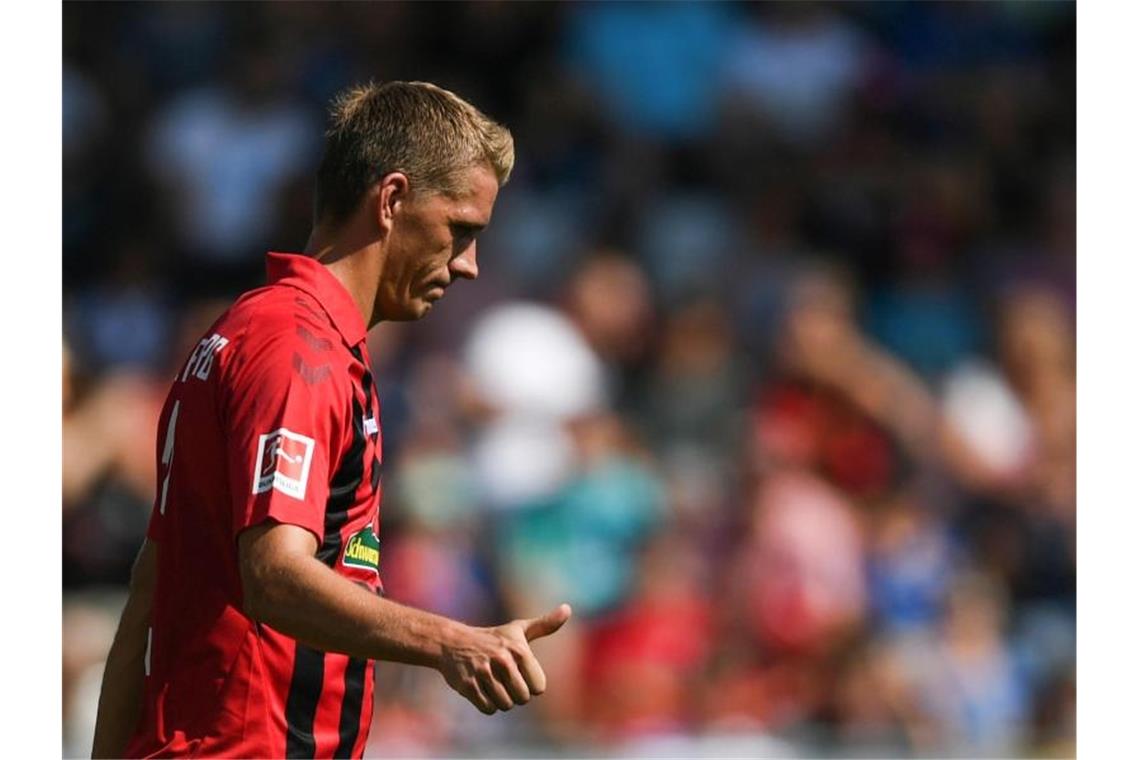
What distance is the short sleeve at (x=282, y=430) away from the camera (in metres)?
2.77

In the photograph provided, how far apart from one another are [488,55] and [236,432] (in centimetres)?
667

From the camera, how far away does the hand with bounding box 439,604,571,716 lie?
2.59 meters

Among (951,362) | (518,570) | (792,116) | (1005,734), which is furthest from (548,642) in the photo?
(792,116)

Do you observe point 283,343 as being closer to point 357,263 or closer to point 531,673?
point 357,263

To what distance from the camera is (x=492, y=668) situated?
2605 millimetres

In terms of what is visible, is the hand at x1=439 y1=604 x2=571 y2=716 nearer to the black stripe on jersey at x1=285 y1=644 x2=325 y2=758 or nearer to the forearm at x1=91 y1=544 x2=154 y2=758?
the black stripe on jersey at x1=285 y1=644 x2=325 y2=758

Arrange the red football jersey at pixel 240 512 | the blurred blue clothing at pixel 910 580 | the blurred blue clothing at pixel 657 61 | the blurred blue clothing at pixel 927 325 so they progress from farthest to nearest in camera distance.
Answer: the blurred blue clothing at pixel 657 61, the blurred blue clothing at pixel 927 325, the blurred blue clothing at pixel 910 580, the red football jersey at pixel 240 512

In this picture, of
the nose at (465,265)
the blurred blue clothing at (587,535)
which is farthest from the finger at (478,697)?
the blurred blue clothing at (587,535)

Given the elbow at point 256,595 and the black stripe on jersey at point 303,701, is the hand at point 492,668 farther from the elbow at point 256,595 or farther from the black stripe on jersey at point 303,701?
the black stripe on jersey at point 303,701

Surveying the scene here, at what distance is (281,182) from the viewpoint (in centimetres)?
866

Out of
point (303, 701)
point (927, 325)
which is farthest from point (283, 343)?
point (927, 325)

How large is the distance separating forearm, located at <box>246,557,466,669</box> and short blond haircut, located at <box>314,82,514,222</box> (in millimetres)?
880

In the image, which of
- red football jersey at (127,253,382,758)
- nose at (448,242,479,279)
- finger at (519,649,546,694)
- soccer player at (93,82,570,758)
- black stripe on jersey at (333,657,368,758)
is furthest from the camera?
nose at (448,242,479,279)

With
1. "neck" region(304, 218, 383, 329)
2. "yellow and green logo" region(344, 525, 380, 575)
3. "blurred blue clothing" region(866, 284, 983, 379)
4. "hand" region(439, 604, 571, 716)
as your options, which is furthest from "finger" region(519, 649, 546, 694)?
"blurred blue clothing" region(866, 284, 983, 379)
